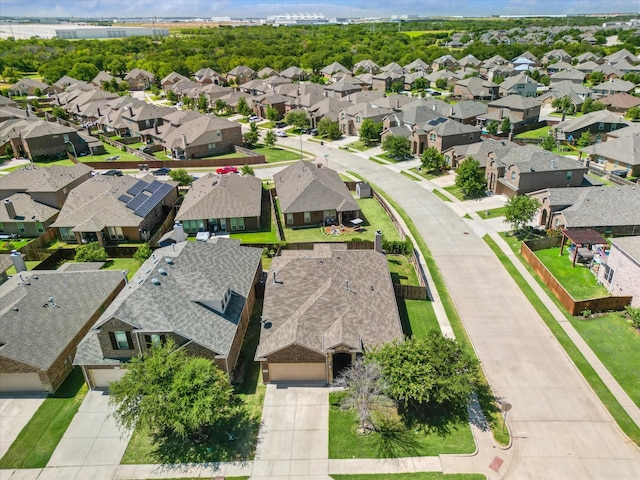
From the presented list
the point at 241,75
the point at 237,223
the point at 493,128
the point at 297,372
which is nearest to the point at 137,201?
the point at 237,223

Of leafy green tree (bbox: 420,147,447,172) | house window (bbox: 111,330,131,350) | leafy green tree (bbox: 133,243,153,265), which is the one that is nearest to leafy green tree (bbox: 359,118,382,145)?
leafy green tree (bbox: 420,147,447,172)

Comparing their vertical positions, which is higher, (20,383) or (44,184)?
(44,184)

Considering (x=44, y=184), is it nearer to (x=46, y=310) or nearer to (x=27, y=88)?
(x=46, y=310)

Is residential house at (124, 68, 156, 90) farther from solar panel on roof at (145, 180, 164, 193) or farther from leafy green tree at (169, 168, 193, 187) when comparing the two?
solar panel on roof at (145, 180, 164, 193)

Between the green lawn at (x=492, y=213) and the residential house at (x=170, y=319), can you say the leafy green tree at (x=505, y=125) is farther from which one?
the residential house at (x=170, y=319)

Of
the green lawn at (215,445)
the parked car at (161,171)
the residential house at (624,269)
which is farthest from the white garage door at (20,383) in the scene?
the parked car at (161,171)

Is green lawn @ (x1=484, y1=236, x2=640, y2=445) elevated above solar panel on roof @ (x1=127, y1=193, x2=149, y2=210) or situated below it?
below
